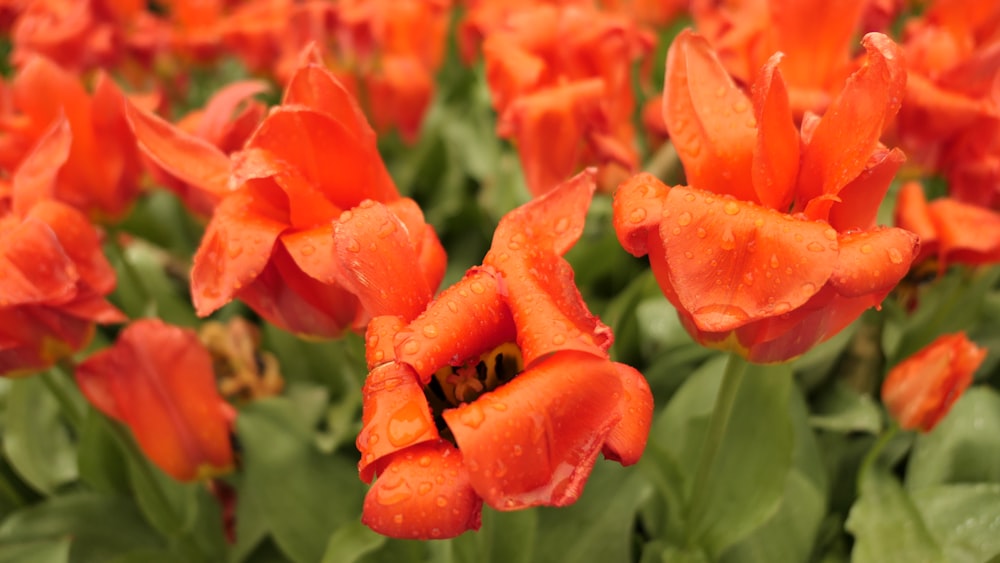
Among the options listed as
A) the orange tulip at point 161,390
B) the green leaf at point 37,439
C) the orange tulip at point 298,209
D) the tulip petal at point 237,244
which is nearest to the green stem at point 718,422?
the orange tulip at point 298,209

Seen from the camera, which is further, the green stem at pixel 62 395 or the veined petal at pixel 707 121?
the green stem at pixel 62 395

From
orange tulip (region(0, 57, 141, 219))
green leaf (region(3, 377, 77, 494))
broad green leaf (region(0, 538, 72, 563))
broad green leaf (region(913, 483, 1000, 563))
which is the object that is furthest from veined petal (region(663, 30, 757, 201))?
green leaf (region(3, 377, 77, 494))

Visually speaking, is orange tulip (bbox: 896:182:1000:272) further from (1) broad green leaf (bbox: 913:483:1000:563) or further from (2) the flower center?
(2) the flower center

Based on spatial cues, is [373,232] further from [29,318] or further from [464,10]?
[464,10]

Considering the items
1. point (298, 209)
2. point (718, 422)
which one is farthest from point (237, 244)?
point (718, 422)

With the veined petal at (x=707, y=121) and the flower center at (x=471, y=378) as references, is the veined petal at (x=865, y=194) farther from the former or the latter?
the flower center at (x=471, y=378)

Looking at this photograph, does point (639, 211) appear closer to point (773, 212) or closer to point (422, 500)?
point (773, 212)
